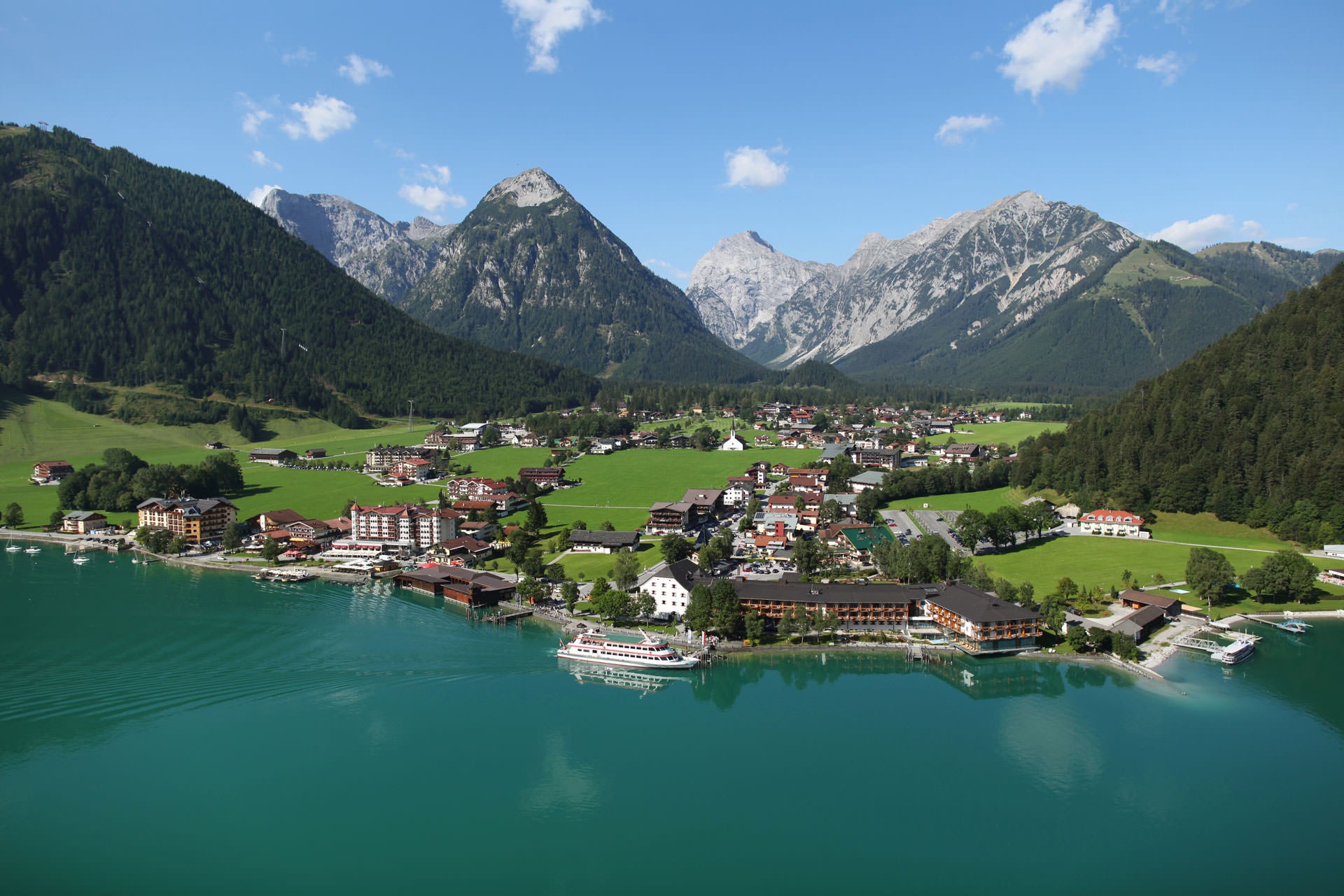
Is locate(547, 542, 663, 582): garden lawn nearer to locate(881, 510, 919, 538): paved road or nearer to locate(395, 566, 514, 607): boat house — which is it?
locate(395, 566, 514, 607): boat house

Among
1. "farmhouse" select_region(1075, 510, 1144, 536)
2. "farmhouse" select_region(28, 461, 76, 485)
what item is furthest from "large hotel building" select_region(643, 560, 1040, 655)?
"farmhouse" select_region(28, 461, 76, 485)

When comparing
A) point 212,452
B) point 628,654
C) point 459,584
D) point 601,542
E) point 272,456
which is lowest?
point 628,654

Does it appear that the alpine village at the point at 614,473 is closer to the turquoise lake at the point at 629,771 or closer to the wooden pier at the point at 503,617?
the wooden pier at the point at 503,617

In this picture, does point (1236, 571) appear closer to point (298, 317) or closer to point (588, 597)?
point (588, 597)

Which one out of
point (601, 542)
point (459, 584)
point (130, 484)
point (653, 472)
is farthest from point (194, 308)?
point (459, 584)

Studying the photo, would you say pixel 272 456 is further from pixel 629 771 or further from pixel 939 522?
pixel 629 771
